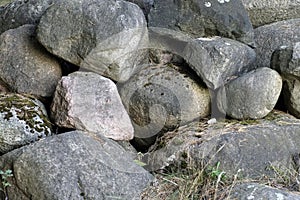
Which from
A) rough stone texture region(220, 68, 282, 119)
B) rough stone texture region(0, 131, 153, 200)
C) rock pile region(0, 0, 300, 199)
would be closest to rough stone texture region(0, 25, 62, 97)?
rock pile region(0, 0, 300, 199)

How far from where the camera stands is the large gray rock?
2.54m

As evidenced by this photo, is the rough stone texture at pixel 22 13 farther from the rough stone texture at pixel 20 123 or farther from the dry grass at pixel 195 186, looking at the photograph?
the dry grass at pixel 195 186

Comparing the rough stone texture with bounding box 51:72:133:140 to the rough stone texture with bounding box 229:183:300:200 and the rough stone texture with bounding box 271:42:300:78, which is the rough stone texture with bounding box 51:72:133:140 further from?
the rough stone texture with bounding box 271:42:300:78

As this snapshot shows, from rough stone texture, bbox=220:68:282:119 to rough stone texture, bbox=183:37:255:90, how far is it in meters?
0.08

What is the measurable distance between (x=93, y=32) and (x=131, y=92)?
45 cm

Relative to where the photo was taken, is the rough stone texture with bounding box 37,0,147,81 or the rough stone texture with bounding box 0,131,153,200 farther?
the rough stone texture with bounding box 37,0,147,81

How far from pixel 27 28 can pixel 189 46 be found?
972 millimetres

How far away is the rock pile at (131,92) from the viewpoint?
2.16 meters

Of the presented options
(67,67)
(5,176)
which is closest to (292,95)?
(67,67)

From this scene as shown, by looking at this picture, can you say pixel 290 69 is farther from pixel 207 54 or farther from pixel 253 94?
pixel 207 54

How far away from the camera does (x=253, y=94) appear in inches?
98.9

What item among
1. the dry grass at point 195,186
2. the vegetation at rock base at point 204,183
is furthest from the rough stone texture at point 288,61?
the dry grass at point 195,186

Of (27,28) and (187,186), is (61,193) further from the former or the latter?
(27,28)

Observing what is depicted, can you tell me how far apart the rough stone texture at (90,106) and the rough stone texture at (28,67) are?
18cm
